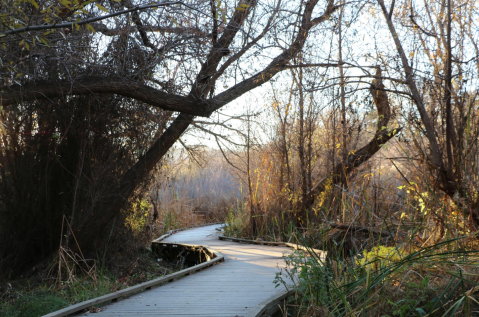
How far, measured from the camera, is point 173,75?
691 centimetres

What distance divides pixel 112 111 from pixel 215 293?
3.45 metres

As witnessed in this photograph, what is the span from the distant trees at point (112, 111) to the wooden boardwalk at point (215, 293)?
6.92 ft

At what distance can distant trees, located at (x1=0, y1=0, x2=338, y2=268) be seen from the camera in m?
6.31

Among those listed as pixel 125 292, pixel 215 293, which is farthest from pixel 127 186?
pixel 215 293

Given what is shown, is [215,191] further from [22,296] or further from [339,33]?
[22,296]

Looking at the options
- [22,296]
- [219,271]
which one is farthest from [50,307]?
[219,271]

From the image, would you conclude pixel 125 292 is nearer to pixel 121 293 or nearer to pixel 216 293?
pixel 121 293

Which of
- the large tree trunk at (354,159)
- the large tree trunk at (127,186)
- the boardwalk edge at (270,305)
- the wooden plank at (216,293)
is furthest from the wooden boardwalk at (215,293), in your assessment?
the large tree trunk at (354,159)

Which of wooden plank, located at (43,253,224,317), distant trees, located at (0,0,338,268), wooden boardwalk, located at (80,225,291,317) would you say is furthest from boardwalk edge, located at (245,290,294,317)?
distant trees, located at (0,0,338,268)

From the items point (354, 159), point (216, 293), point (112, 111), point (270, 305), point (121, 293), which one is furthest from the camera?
point (354, 159)

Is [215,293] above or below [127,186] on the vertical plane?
below

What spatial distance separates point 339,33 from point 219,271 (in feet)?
14.6

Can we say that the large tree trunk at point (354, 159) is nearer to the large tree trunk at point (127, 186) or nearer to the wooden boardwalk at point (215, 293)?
the wooden boardwalk at point (215, 293)

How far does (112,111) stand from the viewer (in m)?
7.18
